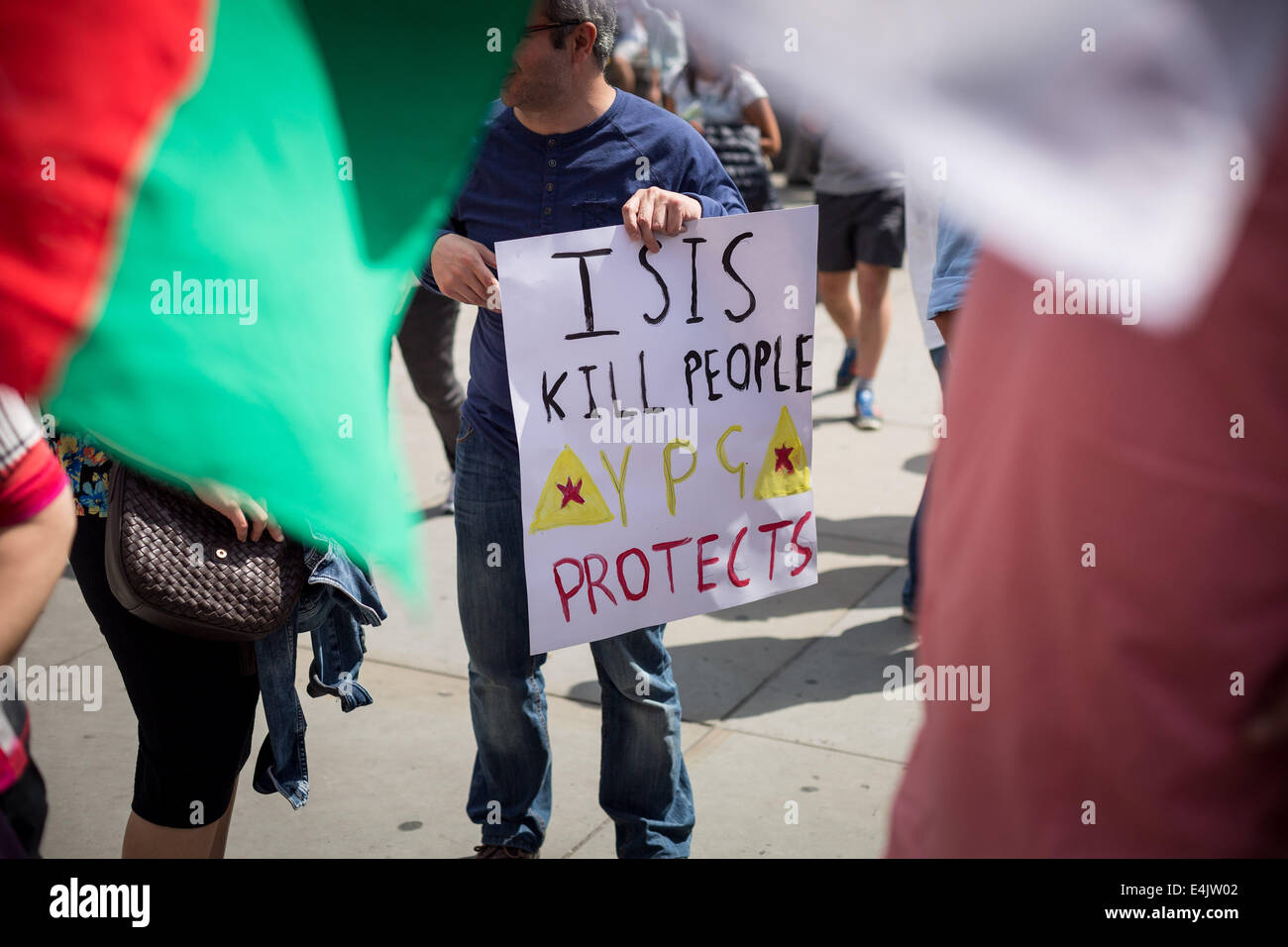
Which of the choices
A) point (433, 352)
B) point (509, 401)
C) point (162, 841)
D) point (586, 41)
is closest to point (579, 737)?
point (509, 401)

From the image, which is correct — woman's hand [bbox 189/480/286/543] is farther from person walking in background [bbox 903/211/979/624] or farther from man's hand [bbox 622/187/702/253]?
person walking in background [bbox 903/211/979/624]

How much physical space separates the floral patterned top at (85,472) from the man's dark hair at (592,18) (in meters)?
1.14

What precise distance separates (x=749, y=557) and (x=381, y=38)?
1823 millimetres

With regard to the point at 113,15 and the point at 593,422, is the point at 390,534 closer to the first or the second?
the point at 113,15

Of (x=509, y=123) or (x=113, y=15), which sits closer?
→ (x=113, y=15)

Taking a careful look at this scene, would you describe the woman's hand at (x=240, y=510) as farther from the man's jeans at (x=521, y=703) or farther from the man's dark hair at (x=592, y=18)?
the man's dark hair at (x=592, y=18)

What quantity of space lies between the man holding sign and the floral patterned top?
75 cm

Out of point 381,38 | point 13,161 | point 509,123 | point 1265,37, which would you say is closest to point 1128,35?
point 1265,37

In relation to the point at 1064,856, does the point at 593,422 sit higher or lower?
higher

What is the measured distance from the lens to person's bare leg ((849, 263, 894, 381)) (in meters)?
6.36

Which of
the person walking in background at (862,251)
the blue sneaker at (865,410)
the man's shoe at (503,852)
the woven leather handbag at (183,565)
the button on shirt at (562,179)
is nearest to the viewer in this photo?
the woven leather handbag at (183,565)

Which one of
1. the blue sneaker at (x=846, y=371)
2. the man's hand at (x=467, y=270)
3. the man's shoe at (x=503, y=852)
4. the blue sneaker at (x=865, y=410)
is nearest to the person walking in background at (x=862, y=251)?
the blue sneaker at (x=865, y=410)

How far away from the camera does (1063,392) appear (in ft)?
3.22

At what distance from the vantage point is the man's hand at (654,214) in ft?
8.33
